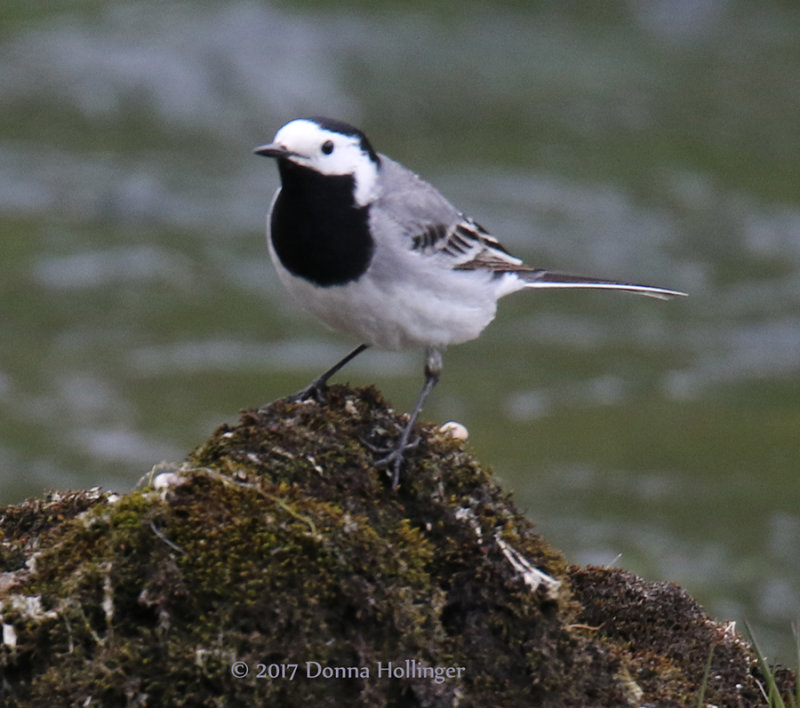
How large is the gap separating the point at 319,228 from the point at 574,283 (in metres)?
1.73

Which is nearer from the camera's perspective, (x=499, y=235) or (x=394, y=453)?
(x=394, y=453)

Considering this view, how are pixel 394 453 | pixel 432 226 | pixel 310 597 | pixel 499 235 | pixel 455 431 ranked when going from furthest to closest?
pixel 499 235
pixel 432 226
pixel 455 431
pixel 394 453
pixel 310 597

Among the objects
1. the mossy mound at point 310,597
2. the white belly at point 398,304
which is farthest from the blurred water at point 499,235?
the mossy mound at point 310,597

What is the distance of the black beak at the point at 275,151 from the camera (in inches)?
210

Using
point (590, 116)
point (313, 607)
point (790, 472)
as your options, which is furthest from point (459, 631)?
point (590, 116)

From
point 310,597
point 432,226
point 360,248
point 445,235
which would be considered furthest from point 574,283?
point 310,597

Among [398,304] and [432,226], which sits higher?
[432,226]

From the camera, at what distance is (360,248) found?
561 centimetres

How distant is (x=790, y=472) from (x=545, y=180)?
315 inches

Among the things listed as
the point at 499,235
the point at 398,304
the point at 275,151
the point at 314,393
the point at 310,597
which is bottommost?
the point at 310,597

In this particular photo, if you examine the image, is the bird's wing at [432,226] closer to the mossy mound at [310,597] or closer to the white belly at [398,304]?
the white belly at [398,304]

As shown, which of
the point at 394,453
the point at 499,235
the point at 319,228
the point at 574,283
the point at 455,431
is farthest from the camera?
the point at 499,235

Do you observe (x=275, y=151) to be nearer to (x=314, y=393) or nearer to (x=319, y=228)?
(x=319, y=228)

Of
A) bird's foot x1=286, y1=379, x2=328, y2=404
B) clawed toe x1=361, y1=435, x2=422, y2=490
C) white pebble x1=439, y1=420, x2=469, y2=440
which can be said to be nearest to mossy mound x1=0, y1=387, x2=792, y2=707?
clawed toe x1=361, y1=435, x2=422, y2=490
